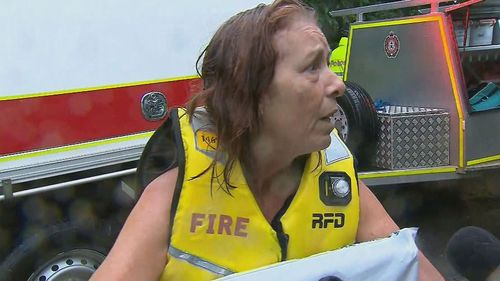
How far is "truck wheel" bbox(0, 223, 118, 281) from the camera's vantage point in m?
3.59

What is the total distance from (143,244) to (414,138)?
376cm

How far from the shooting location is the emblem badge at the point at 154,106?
3.78 metres

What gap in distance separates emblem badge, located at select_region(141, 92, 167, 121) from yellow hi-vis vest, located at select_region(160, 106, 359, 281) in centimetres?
212

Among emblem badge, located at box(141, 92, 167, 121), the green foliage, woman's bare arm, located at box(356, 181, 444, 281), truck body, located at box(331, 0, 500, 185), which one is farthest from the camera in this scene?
the green foliage

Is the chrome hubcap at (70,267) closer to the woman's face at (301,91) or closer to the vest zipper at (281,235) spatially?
the vest zipper at (281,235)

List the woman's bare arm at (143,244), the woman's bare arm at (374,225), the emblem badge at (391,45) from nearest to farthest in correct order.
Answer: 1. the woman's bare arm at (143,244)
2. the woman's bare arm at (374,225)
3. the emblem badge at (391,45)

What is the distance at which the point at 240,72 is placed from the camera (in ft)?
4.98

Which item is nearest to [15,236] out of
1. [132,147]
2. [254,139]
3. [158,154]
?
[132,147]

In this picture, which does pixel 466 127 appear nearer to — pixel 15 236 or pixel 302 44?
pixel 15 236

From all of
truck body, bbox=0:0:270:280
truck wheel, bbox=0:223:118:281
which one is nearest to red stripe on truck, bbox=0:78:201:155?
truck body, bbox=0:0:270:280

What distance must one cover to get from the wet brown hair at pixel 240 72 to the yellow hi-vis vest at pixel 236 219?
0.04 metres

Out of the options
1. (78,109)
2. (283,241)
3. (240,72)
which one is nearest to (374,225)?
(283,241)

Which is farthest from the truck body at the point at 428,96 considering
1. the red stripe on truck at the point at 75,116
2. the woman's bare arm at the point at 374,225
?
the woman's bare arm at the point at 374,225

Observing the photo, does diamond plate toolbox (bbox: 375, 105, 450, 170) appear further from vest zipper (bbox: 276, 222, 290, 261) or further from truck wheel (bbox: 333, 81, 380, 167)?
vest zipper (bbox: 276, 222, 290, 261)
